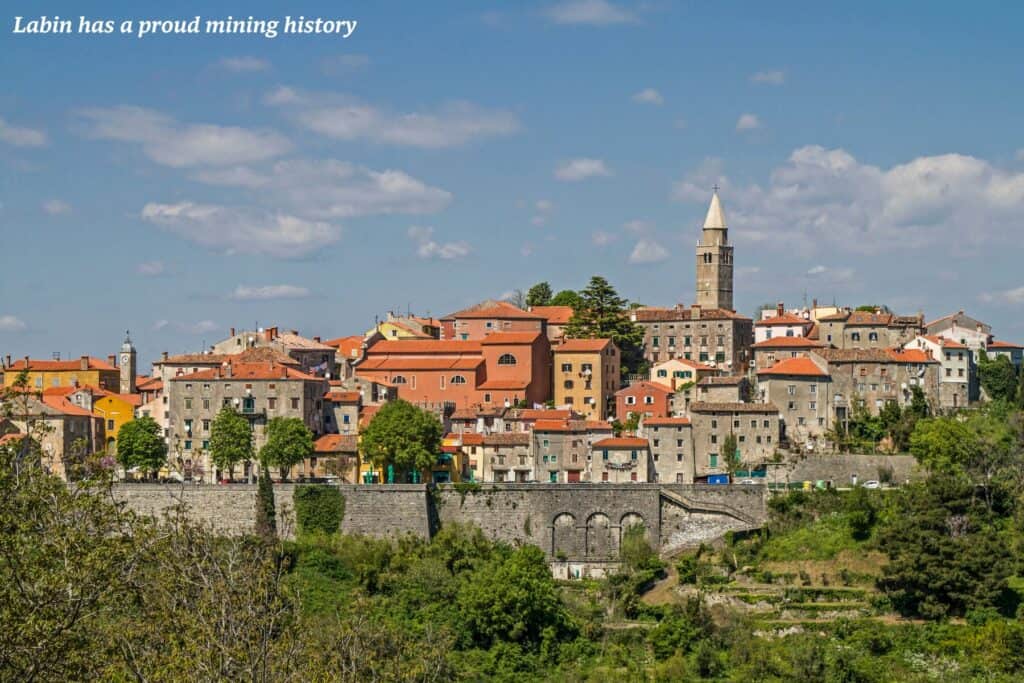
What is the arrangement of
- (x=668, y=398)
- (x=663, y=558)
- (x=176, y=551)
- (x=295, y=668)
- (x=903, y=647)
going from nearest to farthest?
(x=295, y=668), (x=176, y=551), (x=903, y=647), (x=663, y=558), (x=668, y=398)

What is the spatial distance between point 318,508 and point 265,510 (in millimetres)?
2032

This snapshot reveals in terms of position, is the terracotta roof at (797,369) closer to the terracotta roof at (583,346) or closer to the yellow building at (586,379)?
the yellow building at (586,379)

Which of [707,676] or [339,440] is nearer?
[707,676]

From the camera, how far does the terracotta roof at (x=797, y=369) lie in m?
67.3

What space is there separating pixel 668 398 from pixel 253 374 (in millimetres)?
18431

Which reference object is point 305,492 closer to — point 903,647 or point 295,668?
point 903,647

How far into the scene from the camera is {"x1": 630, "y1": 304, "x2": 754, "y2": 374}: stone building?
257ft

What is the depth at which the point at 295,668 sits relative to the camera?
27.9 metres

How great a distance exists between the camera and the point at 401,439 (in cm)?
6162

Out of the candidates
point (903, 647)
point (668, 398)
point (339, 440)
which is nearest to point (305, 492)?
point (339, 440)

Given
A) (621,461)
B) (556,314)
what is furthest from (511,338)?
(621,461)

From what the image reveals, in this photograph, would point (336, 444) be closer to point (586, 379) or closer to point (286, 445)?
point (286, 445)

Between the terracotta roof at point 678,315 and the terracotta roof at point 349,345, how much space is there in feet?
48.1

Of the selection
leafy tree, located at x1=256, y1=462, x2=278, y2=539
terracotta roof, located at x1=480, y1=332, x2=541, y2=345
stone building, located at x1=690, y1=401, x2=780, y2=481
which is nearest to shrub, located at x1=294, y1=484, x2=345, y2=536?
leafy tree, located at x1=256, y1=462, x2=278, y2=539
